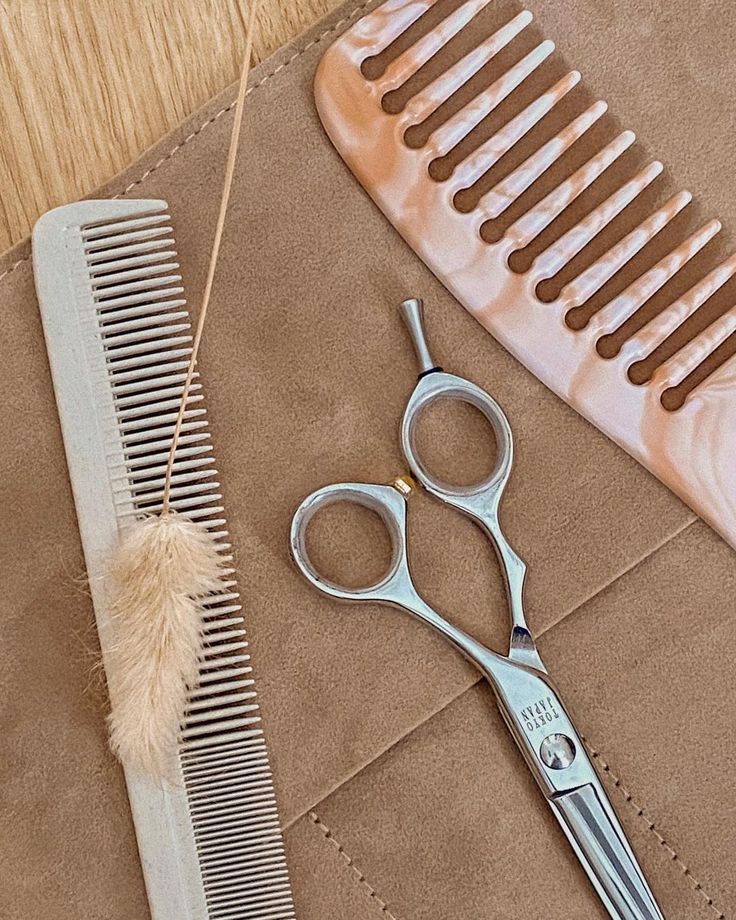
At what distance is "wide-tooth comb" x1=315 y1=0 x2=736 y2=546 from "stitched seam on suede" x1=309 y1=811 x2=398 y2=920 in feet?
1.38

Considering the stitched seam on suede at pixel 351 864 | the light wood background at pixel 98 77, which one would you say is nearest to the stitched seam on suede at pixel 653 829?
the stitched seam on suede at pixel 351 864

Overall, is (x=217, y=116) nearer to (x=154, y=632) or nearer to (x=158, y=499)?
(x=158, y=499)

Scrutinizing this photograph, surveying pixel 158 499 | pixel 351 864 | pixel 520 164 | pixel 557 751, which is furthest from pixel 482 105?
pixel 351 864

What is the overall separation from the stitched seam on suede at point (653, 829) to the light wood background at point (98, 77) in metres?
0.67

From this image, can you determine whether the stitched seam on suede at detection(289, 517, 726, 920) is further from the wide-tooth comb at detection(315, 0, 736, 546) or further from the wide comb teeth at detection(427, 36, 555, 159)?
the wide comb teeth at detection(427, 36, 555, 159)

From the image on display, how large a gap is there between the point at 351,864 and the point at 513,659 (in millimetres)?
224

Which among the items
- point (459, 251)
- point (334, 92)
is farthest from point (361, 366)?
point (334, 92)

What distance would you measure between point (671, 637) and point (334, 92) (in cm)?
56

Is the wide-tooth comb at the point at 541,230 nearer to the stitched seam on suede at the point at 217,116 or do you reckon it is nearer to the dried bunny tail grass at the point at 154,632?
the stitched seam on suede at the point at 217,116

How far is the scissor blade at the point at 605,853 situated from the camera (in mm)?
804

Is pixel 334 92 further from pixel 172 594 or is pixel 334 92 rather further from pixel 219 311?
pixel 172 594

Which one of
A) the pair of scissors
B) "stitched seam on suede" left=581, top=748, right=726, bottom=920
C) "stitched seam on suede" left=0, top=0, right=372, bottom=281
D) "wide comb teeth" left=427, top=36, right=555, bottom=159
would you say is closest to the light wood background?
"stitched seam on suede" left=0, top=0, right=372, bottom=281

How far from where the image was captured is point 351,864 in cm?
83

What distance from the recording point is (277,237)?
861 millimetres
